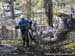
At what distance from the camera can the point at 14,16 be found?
18344 mm

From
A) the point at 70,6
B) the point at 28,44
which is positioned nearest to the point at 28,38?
the point at 28,44

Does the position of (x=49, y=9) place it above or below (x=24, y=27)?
above

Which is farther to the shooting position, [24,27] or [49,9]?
[24,27]

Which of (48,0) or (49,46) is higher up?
(48,0)

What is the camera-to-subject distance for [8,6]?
60.2 ft

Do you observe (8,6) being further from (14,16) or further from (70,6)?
(70,6)

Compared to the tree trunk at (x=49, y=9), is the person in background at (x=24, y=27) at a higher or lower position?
lower

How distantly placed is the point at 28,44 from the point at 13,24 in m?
0.61

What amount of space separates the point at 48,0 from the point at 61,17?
52 cm

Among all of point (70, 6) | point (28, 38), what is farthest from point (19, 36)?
point (70, 6)

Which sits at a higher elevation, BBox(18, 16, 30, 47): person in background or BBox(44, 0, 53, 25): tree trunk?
BBox(44, 0, 53, 25): tree trunk

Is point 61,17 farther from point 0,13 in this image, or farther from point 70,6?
point 0,13

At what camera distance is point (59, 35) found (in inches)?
724

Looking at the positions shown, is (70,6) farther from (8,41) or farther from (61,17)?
(8,41)
